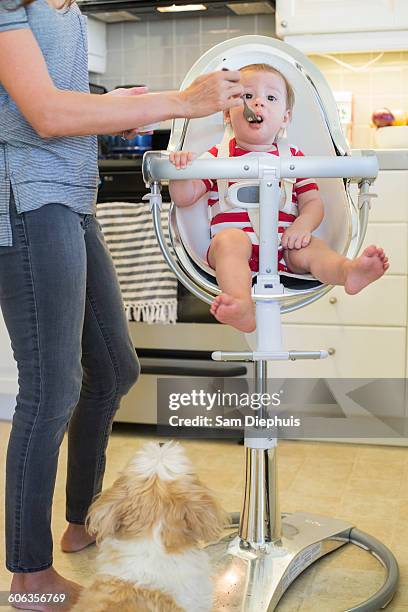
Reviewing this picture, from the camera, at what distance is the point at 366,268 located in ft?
5.27

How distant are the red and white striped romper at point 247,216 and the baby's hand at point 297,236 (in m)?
0.04

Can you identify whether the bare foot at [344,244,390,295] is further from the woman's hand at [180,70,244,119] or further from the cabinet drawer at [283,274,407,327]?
the cabinet drawer at [283,274,407,327]

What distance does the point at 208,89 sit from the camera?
1.54 metres

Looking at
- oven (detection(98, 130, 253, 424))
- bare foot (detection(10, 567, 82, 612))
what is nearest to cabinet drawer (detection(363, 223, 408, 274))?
oven (detection(98, 130, 253, 424))

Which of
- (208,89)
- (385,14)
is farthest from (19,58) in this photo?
(385,14)

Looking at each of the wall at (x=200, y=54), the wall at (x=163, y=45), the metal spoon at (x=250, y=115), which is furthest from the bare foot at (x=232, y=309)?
the wall at (x=163, y=45)

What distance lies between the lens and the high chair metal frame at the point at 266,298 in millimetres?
1583

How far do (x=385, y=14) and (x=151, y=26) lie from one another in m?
1.04

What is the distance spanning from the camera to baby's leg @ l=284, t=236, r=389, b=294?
1.60 metres

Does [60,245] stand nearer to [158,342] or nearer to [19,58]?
[19,58]

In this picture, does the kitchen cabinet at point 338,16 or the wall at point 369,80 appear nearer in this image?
the kitchen cabinet at point 338,16

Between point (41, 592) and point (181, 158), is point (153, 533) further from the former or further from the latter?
point (181, 158)

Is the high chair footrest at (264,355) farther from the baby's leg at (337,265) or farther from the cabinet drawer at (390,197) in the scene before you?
the cabinet drawer at (390,197)

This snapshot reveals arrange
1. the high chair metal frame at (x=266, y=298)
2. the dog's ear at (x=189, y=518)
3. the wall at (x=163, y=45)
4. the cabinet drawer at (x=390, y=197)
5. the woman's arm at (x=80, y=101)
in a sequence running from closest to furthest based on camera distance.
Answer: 1. the dog's ear at (x=189, y=518)
2. the woman's arm at (x=80, y=101)
3. the high chair metal frame at (x=266, y=298)
4. the cabinet drawer at (x=390, y=197)
5. the wall at (x=163, y=45)
